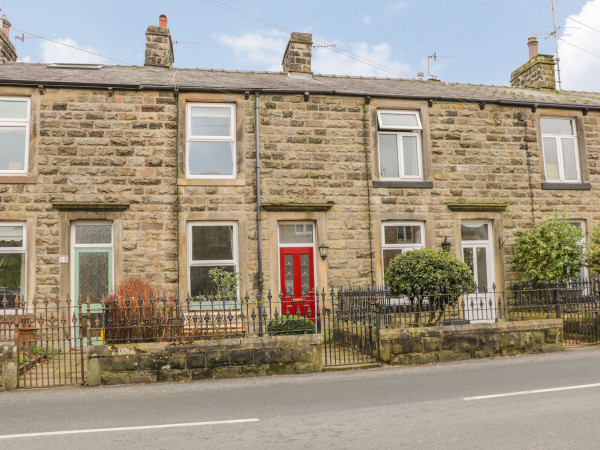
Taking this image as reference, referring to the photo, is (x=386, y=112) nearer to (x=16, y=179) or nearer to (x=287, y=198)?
(x=287, y=198)

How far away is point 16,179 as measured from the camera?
1138cm

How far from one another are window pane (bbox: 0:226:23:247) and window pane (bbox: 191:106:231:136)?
438 centimetres

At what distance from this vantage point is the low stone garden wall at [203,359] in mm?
7746

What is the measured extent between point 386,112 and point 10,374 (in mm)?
9978

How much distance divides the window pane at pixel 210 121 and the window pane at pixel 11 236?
438cm

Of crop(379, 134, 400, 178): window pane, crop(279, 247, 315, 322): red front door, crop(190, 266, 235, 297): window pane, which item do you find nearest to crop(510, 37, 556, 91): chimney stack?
crop(379, 134, 400, 178): window pane

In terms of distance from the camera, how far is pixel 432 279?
10078mm

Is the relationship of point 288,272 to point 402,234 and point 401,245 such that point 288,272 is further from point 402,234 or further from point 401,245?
point 402,234

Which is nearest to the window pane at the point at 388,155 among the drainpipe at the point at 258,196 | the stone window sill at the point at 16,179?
the drainpipe at the point at 258,196

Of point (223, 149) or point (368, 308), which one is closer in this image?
point (368, 308)

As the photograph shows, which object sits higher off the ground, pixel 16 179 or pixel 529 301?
pixel 16 179

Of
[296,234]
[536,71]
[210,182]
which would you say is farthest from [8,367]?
[536,71]

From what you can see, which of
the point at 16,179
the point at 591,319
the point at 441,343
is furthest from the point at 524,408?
the point at 16,179

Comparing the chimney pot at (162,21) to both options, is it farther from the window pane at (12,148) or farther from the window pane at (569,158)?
the window pane at (569,158)
